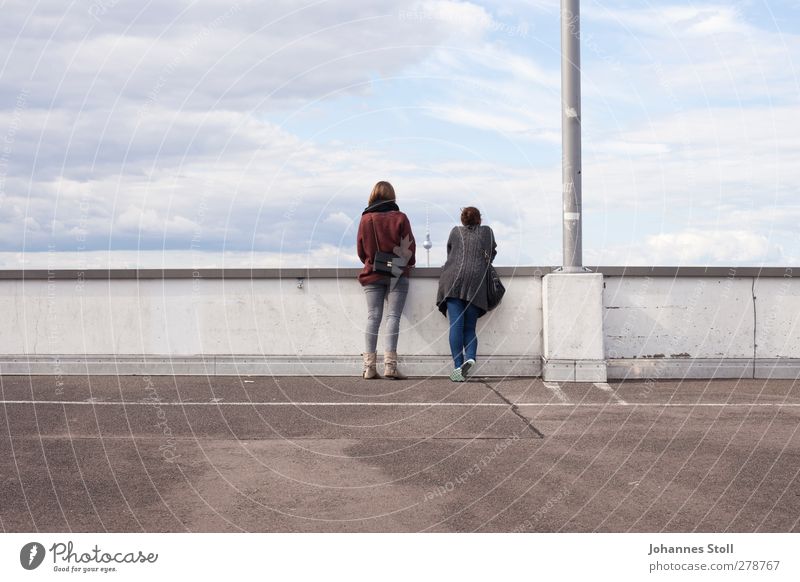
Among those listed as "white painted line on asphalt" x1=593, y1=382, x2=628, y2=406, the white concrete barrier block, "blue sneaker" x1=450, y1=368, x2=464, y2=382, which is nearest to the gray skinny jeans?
"blue sneaker" x1=450, y1=368, x2=464, y2=382

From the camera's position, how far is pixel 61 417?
8.73 metres

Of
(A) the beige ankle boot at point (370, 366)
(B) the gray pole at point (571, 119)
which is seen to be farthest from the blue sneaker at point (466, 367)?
(B) the gray pole at point (571, 119)

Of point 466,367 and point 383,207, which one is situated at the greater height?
point 383,207

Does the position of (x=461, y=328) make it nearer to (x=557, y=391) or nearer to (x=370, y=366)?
(x=370, y=366)

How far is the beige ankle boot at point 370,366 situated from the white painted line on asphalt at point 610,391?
2598mm

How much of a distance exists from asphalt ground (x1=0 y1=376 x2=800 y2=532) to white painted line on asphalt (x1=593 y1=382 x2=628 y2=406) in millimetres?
37

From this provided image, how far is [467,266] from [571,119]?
207cm

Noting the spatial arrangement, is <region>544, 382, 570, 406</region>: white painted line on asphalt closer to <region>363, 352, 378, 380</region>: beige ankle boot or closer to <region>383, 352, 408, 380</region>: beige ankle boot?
<region>383, 352, 408, 380</region>: beige ankle boot

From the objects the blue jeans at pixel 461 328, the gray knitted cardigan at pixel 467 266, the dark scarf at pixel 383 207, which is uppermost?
the dark scarf at pixel 383 207

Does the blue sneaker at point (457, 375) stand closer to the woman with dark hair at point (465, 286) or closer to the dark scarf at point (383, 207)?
the woman with dark hair at point (465, 286)

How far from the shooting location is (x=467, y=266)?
11320 mm

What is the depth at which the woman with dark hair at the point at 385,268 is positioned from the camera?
37.4 feet

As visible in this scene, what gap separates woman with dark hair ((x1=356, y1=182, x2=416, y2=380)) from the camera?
1141 centimetres

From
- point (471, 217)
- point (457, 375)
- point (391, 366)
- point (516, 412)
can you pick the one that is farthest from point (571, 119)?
point (516, 412)
